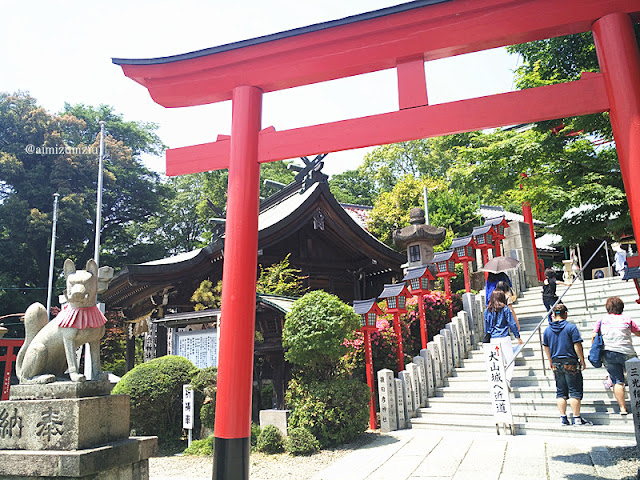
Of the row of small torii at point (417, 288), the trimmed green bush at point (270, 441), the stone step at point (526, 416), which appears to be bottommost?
the trimmed green bush at point (270, 441)

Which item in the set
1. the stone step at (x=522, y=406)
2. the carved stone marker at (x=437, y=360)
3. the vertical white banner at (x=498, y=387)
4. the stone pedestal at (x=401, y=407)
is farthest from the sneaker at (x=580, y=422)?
the carved stone marker at (x=437, y=360)

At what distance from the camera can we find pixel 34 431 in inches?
162

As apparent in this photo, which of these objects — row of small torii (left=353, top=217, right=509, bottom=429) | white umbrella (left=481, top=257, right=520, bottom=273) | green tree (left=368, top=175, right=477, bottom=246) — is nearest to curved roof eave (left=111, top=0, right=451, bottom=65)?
row of small torii (left=353, top=217, right=509, bottom=429)

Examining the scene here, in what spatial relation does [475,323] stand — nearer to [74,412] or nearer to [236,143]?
[236,143]

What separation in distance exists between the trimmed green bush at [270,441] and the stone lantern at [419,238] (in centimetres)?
868

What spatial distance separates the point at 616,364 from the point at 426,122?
4257mm

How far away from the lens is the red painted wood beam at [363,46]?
4875 mm

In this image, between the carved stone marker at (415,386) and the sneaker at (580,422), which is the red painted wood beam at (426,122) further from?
the carved stone marker at (415,386)

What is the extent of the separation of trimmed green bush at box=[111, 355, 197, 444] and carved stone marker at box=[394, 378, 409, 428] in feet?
13.9

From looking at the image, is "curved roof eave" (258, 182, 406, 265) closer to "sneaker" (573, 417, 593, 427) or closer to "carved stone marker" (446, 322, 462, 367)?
"carved stone marker" (446, 322, 462, 367)

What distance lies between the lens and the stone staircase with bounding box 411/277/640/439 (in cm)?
662

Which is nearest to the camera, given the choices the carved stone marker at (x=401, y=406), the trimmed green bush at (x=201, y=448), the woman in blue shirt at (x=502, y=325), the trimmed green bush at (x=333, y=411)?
the trimmed green bush at (x=333, y=411)

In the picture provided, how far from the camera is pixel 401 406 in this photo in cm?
837

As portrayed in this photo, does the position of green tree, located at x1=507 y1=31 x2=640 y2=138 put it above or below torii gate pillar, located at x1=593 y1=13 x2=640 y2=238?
above
